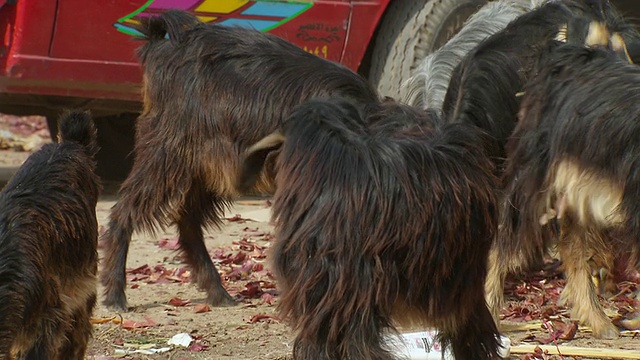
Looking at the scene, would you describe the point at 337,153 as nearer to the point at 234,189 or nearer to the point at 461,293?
the point at 461,293

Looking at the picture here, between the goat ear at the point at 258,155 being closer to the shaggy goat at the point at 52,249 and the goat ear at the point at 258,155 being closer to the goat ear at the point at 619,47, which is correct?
the shaggy goat at the point at 52,249

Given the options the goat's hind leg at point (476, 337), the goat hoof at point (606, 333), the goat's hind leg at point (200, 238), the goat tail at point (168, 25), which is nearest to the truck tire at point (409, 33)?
the goat's hind leg at point (200, 238)

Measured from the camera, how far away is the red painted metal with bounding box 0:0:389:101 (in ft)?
27.9

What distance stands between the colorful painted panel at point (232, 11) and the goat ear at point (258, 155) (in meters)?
3.65

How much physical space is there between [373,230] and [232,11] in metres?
5.00

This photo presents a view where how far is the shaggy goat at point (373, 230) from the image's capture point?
4.05 metres

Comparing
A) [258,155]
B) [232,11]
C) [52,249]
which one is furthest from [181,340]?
[232,11]

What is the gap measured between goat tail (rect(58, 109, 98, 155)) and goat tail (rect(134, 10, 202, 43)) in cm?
143

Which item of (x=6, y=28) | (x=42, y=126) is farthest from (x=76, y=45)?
(x=42, y=126)

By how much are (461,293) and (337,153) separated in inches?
29.6

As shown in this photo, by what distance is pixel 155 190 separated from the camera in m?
6.79

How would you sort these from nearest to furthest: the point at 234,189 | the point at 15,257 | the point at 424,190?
the point at 424,190 < the point at 15,257 < the point at 234,189

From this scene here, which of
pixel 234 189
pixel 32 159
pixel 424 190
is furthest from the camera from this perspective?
pixel 234 189

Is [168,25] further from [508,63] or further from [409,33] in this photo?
[409,33]
